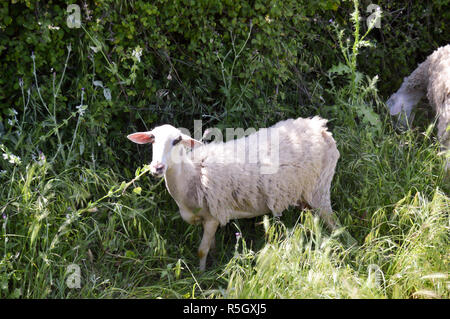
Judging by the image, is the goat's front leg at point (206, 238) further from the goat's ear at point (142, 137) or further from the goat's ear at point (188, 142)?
the goat's ear at point (142, 137)

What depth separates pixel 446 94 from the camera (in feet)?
17.5

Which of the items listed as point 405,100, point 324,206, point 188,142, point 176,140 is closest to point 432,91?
point 405,100

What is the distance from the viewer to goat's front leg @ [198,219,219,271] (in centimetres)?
430

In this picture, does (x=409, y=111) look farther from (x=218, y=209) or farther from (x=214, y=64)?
(x=218, y=209)

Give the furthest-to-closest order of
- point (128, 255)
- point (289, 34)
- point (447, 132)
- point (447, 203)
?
1. point (289, 34)
2. point (447, 132)
3. point (447, 203)
4. point (128, 255)

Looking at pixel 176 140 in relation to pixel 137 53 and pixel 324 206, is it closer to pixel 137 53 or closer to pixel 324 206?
pixel 137 53

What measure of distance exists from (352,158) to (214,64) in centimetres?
144

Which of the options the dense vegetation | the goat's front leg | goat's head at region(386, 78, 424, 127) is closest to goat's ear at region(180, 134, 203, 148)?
the dense vegetation

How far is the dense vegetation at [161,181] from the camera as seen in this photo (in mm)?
3727

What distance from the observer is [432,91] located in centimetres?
568

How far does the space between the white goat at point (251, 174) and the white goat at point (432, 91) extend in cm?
116

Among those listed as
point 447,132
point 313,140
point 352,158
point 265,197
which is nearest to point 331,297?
point 265,197

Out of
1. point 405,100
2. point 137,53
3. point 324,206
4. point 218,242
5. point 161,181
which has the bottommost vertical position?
point 218,242

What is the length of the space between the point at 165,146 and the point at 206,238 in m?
0.79
